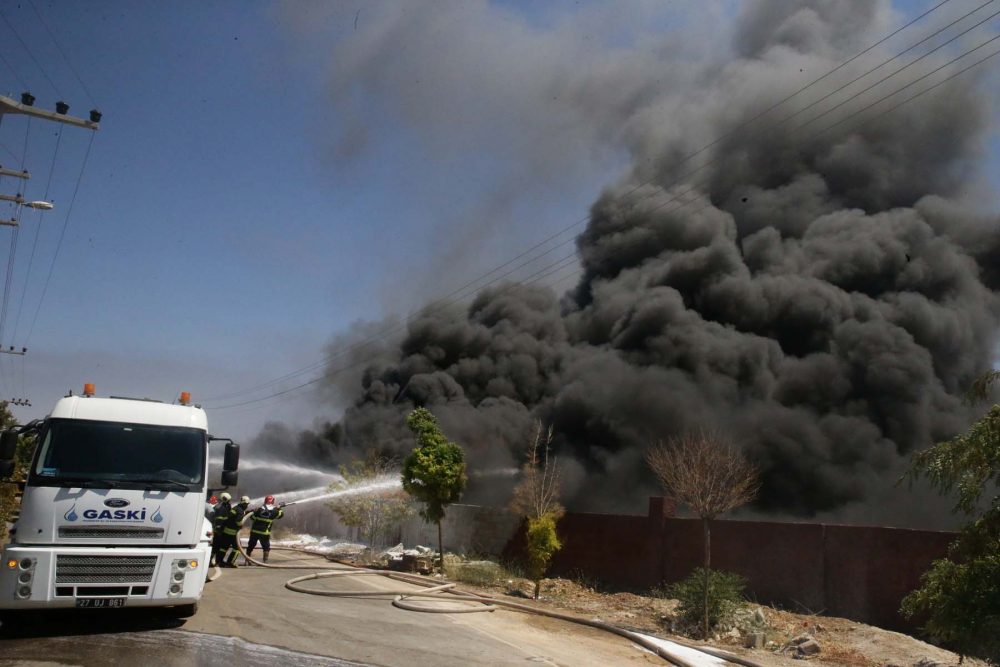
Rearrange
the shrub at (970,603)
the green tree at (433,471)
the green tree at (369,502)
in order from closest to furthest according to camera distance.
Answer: the shrub at (970,603) < the green tree at (433,471) < the green tree at (369,502)

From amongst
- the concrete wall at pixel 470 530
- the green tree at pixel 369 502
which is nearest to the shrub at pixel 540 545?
the concrete wall at pixel 470 530

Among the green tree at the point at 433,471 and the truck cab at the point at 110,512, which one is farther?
the green tree at the point at 433,471

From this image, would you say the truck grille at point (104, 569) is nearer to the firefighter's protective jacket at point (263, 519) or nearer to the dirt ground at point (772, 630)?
the dirt ground at point (772, 630)

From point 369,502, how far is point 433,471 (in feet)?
14.9

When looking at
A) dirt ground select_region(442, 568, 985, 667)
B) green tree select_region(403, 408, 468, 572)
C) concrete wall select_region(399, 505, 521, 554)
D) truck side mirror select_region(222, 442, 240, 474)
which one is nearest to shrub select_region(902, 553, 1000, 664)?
dirt ground select_region(442, 568, 985, 667)

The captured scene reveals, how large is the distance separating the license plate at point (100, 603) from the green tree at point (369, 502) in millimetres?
12008

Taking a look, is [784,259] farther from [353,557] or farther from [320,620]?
[320,620]

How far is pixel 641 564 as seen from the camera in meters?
14.7

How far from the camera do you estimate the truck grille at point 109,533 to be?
7586 millimetres

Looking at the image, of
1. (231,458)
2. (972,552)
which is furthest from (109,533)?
(972,552)

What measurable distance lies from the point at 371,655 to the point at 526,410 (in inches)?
1183

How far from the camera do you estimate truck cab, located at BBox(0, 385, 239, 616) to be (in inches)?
292

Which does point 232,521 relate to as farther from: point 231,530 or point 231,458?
point 231,458

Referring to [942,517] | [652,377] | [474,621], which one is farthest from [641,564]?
[652,377]
